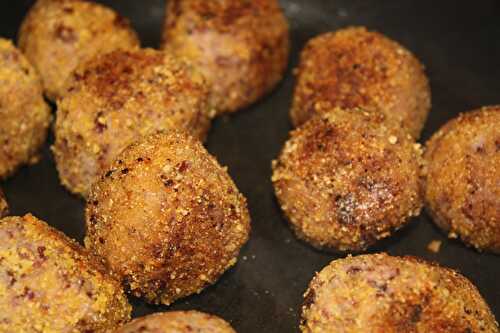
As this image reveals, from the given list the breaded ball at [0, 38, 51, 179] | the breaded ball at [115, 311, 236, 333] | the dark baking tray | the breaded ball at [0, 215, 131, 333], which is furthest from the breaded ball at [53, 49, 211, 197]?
the breaded ball at [115, 311, 236, 333]

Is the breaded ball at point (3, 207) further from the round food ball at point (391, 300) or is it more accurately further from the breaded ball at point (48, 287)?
the round food ball at point (391, 300)

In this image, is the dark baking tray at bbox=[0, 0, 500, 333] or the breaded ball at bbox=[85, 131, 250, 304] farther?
the dark baking tray at bbox=[0, 0, 500, 333]

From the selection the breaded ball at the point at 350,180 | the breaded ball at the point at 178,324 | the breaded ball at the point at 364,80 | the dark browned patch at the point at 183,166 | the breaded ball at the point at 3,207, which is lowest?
the breaded ball at the point at 178,324

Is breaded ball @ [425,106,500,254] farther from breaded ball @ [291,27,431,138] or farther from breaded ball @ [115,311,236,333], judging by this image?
breaded ball @ [115,311,236,333]

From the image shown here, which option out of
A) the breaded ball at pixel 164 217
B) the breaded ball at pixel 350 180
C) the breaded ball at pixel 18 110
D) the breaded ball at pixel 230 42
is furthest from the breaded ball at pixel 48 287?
the breaded ball at pixel 230 42

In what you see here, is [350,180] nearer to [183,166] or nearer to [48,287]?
[183,166]

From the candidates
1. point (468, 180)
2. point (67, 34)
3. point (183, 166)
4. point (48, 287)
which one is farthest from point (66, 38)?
point (468, 180)
